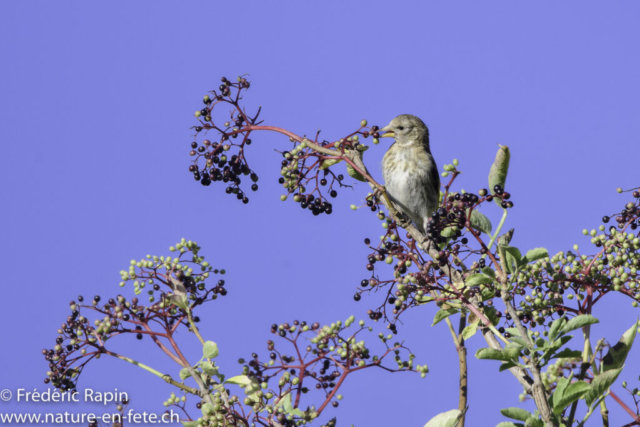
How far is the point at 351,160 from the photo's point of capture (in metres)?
4.14

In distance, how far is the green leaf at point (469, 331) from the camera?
3.73 metres

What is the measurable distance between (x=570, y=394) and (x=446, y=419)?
1.83 ft

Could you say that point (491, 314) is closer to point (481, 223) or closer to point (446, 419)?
point (481, 223)

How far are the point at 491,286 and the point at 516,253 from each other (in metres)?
0.31

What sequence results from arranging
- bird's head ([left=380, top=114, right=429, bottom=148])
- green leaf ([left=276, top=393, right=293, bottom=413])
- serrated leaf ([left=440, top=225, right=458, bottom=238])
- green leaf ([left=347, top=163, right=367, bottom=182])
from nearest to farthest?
green leaf ([left=276, top=393, right=293, bottom=413]), serrated leaf ([left=440, top=225, right=458, bottom=238]), green leaf ([left=347, top=163, right=367, bottom=182]), bird's head ([left=380, top=114, right=429, bottom=148])

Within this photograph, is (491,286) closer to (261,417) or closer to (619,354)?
(619,354)

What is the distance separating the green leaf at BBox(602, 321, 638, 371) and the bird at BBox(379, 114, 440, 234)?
14.5 ft

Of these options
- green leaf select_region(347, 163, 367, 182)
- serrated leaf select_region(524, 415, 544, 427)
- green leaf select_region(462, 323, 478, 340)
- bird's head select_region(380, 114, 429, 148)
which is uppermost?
bird's head select_region(380, 114, 429, 148)

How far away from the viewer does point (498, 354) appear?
302 centimetres

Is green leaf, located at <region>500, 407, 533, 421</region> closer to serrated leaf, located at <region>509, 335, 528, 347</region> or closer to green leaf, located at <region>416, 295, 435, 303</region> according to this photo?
serrated leaf, located at <region>509, 335, 528, 347</region>

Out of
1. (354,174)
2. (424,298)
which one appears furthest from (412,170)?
(424,298)

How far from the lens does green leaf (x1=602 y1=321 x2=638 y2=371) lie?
3.26m

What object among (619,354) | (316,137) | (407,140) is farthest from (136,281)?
(407,140)

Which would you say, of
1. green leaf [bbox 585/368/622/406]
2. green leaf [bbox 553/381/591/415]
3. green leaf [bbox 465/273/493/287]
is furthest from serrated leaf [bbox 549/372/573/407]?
green leaf [bbox 465/273/493/287]
